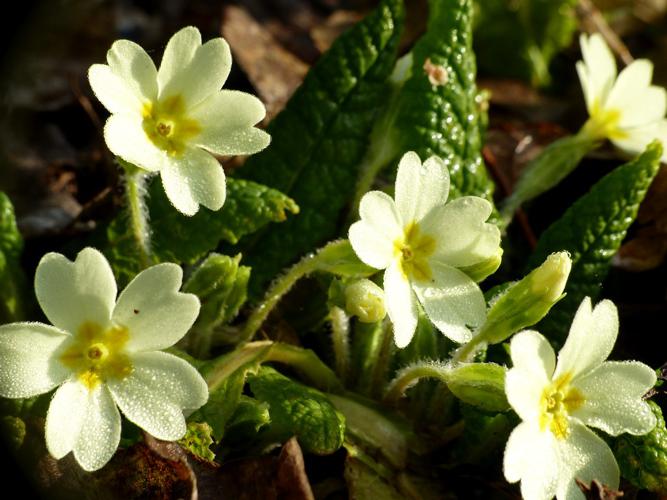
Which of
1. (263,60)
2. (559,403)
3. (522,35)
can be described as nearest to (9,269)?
(559,403)

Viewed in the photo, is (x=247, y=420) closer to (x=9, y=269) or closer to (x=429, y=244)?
(x=429, y=244)

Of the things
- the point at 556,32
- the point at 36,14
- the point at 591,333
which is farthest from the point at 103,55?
the point at 591,333

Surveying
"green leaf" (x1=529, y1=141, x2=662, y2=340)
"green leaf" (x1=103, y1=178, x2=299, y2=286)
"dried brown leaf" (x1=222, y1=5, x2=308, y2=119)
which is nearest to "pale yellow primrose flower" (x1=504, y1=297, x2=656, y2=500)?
"green leaf" (x1=529, y1=141, x2=662, y2=340)

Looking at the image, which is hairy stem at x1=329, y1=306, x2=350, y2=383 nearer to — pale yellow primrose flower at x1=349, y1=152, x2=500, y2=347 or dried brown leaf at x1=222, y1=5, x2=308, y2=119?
pale yellow primrose flower at x1=349, y1=152, x2=500, y2=347

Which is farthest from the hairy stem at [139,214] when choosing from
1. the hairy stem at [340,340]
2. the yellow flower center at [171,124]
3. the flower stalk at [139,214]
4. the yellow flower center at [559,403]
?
the yellow flower center at [559,403]

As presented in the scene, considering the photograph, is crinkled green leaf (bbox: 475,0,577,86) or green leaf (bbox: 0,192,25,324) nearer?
green leaf (bbox: 0,192,25,324)

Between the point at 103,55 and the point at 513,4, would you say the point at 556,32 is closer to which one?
the point at 513,4
